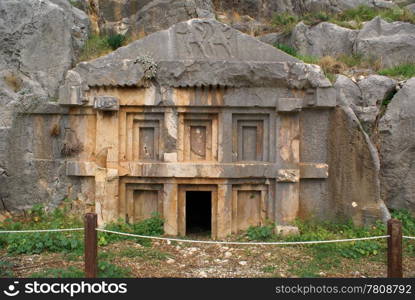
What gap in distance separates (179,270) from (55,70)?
440cm

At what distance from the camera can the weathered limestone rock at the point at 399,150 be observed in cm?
733

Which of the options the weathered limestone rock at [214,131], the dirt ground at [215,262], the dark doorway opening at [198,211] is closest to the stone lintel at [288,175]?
the weathered limestone rock at [214,131]

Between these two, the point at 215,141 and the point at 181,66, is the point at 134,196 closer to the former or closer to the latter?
the point at 215,141

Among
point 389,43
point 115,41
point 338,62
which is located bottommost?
point 338,62

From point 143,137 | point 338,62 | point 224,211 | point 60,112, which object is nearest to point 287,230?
point 224,211

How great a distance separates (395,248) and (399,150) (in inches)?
136

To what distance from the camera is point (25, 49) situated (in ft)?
24.4

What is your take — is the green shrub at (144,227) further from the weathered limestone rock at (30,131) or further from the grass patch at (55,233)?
the weathered limestone rock at (30,131)

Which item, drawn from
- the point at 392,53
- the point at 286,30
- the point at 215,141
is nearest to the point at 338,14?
the point at 286,30

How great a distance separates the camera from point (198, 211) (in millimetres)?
8914

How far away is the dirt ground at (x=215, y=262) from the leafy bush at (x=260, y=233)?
36 centimetres

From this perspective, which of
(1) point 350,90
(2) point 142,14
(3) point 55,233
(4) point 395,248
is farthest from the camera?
(2) point 142,14

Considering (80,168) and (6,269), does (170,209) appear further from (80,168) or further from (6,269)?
(6,269)

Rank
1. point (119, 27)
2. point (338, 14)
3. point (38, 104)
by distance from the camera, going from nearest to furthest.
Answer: point (38, 104)
point (119, 27)
point (338, 14)
